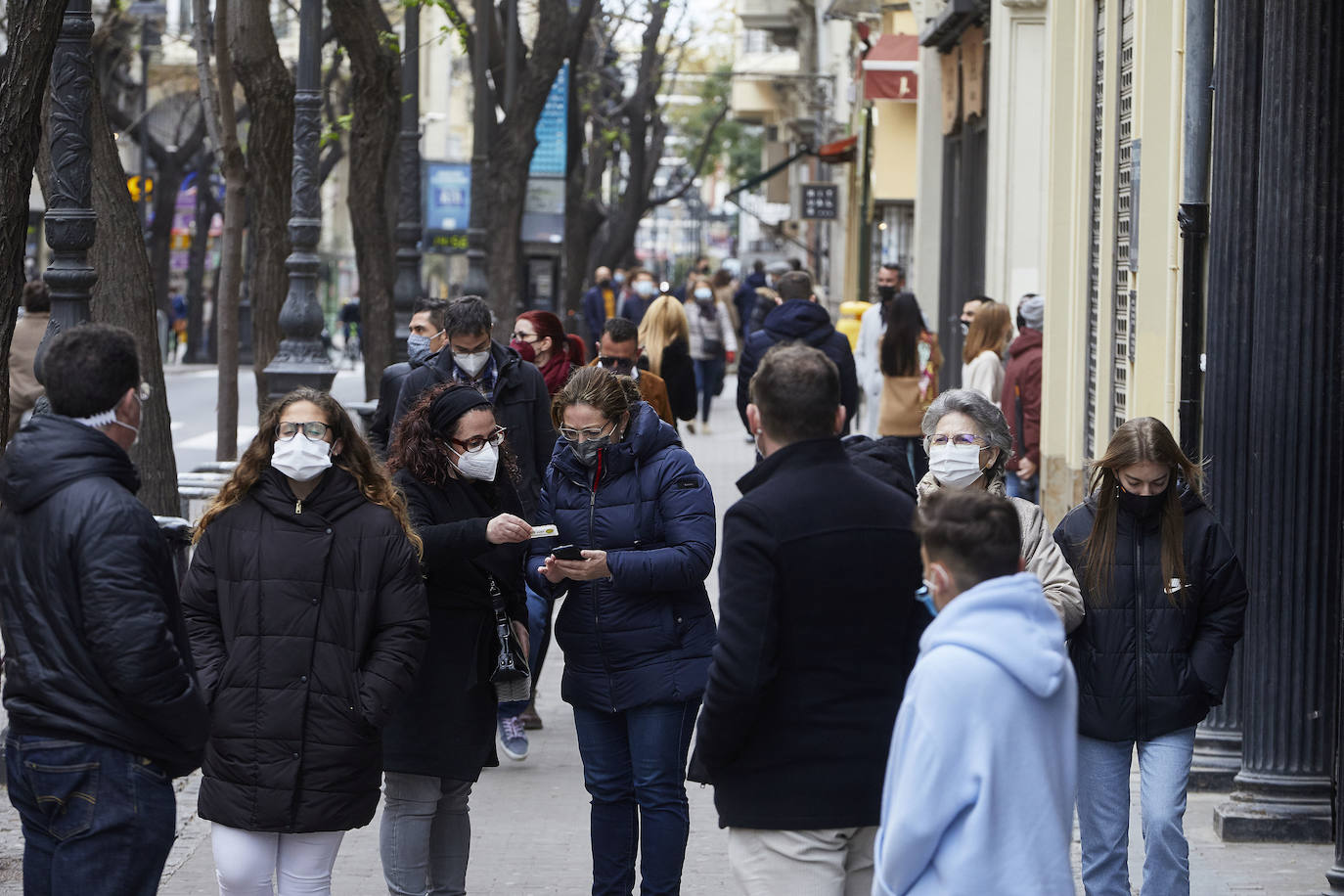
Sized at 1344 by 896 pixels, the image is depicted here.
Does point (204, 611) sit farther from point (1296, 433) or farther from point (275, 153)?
point (275, 153)

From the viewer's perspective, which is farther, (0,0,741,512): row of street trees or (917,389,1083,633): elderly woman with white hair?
(0,0,741,512): row of street trees

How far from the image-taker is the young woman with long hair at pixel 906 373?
13609 mm

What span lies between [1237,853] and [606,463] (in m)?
2.96

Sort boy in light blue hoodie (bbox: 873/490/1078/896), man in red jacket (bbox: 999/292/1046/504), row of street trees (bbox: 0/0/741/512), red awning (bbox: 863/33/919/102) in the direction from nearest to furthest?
1. boy in light blue hoodie (bbox: 873/490/1078/896)
2. row of street trees (bbox: 0/0/741/512)
3. man in red jacket (bbox: 999/292/1046/504)
4. red awning (bbox: 863/33/919/102)

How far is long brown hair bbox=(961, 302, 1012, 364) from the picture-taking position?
13.0 m

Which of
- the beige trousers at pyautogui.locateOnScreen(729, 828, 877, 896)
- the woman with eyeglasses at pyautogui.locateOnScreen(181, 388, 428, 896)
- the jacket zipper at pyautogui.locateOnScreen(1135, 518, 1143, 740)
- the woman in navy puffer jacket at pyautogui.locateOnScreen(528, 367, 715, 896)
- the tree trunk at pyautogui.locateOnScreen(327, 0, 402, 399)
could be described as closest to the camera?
the beige trousers at pyautogui.locateOnScreen(729, 828, 877, 896)

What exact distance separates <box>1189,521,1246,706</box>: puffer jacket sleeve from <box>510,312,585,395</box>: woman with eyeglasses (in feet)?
16.0

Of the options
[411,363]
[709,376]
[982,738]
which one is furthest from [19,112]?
[709,376]

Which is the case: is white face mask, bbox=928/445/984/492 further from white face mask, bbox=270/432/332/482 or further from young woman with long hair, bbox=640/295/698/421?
young woman with long hair, bbox=640/295/698/421

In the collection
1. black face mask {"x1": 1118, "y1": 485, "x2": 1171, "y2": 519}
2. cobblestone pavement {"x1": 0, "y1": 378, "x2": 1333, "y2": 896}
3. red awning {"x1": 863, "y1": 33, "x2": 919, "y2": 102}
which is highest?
red awning {"x1": 863, "y1": 33, "x2": 919, "y2": 102}

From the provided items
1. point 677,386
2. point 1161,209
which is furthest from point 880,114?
point 1161,209

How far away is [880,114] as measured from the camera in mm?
27359

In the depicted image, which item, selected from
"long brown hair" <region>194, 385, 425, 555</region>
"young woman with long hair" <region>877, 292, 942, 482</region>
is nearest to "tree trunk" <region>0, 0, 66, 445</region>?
"long brown hair" <region>194, 385, 425, 555</region>

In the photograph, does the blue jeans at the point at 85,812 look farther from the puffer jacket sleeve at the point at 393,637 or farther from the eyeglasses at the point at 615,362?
the eyeglasses at the point at 615,362
